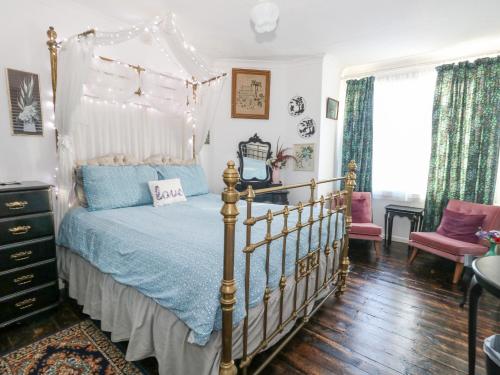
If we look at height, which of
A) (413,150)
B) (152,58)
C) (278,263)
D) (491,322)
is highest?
(152,58)

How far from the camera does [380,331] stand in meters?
2.12

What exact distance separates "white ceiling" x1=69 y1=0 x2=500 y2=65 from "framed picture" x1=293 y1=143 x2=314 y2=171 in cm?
136

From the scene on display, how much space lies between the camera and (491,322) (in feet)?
7.49

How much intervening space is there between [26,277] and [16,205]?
0.57 meters

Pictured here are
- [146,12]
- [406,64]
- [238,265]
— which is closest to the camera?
[238,265]

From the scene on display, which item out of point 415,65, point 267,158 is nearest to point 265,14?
point 267,158

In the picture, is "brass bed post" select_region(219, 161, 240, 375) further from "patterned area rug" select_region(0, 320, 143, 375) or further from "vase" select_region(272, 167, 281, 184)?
"vase" select_region(272, 167, 281, 184)

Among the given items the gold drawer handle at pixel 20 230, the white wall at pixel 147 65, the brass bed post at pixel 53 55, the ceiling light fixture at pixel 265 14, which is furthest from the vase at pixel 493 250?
the brass bed post at pixel 53 55

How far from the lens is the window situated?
409 cm

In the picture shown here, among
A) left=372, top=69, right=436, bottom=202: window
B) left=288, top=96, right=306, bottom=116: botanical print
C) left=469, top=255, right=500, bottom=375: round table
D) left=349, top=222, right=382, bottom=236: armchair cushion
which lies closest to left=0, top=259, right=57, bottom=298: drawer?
left=469, top=255, right=500, bottom=375: round table

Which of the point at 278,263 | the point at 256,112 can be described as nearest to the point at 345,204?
the point at 278,263

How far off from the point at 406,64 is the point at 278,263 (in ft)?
13.4

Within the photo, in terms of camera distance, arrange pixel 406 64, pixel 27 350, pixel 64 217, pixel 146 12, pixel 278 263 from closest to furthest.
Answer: pixel 278 263, pixel 27 350, pixel 64 217, pixel 146 12, pixel 406 64

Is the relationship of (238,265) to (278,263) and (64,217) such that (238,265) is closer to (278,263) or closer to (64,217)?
(278,263)
